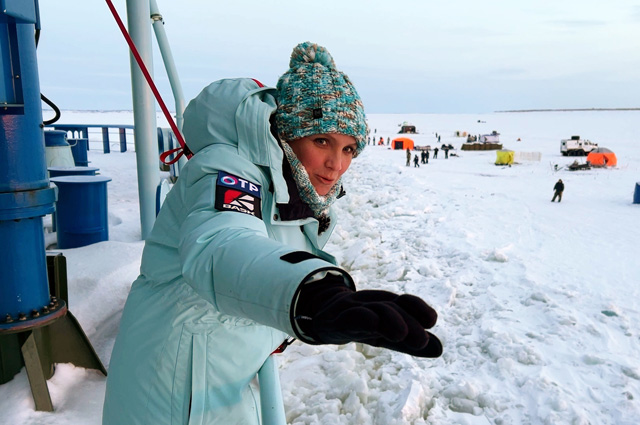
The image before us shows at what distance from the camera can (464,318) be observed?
434cm

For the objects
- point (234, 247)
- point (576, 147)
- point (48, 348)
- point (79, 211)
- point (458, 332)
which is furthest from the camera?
point (576, 147)

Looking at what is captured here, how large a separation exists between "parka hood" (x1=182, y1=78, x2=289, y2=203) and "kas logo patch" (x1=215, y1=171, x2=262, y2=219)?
0.13 m

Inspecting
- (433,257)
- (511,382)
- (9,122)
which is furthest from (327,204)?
(433,257)

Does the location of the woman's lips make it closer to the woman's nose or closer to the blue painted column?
the woman's nose

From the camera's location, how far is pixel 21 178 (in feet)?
7.73

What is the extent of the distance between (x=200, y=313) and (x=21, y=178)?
1.74m

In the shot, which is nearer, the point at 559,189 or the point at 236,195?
the point at 236,195

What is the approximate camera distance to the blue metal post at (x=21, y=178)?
2.27 meters

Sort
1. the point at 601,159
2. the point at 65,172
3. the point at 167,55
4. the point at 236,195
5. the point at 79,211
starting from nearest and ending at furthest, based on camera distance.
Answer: the point at 236,195 → the point at 79,211 → the point at 167,55 → the point at 65,172 → the point at 601,159

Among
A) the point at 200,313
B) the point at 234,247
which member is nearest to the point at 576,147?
the point at 200,313

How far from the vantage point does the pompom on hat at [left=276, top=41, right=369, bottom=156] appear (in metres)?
1.28

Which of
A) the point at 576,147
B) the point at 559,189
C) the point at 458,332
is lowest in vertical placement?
the point at 458,332

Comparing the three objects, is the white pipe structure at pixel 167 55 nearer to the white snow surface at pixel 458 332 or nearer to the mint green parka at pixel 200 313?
the white snow surface at pixel 458 332

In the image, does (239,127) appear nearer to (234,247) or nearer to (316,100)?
(316,100)
